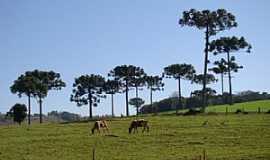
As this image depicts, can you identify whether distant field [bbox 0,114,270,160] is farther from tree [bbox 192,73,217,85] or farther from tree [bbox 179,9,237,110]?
tree [bbox 192,73,217,85]

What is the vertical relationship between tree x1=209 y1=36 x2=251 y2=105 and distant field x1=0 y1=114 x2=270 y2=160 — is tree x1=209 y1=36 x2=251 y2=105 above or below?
above

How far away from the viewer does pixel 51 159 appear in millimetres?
30531

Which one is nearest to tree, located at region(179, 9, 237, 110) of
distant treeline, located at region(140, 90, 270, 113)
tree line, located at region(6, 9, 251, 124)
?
tree line, located at region(6, 9, 251, 124)

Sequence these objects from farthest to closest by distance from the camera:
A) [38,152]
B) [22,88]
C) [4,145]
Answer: [22,88]
[4,145]
[38,152]

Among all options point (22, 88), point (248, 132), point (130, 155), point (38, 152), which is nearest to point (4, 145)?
point (38, 152)

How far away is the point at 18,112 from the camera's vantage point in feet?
327

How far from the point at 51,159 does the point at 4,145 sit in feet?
30.3

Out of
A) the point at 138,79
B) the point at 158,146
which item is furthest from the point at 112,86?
the point at 158,146

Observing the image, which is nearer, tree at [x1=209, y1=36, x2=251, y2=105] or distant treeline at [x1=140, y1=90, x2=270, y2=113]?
tree at [x1=209, y1=36, x2=251, y2=105]

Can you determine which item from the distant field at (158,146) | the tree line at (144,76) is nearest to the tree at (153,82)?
the tree line at (144,76)

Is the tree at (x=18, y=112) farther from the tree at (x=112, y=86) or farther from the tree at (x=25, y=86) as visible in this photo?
the tree at (x=112, y=86)

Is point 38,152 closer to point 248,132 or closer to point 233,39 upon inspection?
point 248,132

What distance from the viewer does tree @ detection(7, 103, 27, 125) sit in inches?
3912

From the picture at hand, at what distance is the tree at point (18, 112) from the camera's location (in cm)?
9938
